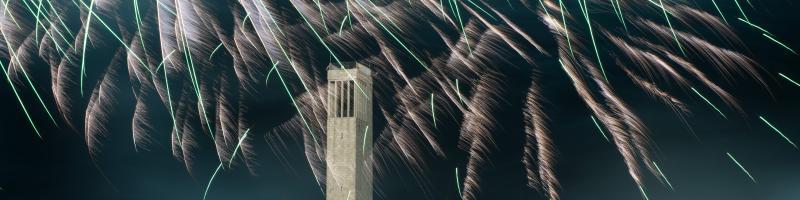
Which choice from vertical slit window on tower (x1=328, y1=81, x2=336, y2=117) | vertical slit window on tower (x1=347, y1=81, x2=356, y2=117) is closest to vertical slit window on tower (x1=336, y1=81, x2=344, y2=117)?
vertical slit window on tower (x1=328, y1=81, x2=336, y2=117)

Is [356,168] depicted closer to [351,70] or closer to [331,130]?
[331,130]

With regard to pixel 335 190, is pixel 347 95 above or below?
above

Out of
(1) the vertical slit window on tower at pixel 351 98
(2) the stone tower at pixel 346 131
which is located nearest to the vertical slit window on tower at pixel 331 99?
(2) the stone tower at pixel 346 131

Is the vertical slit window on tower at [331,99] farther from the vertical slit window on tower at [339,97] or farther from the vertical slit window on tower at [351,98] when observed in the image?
the vertical slit window on tower at [351,98]

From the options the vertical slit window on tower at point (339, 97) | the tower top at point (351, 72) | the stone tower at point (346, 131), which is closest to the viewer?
the tower top at point (351, 72)

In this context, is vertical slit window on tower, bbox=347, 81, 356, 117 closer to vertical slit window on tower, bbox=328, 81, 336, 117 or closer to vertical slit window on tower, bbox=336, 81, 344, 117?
vertical slit window on tower, bbox=336, 81, 344, 117

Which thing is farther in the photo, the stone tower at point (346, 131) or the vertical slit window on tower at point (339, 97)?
the vertical slit window on tower at point (339, 97)

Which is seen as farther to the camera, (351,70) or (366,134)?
(366,134)

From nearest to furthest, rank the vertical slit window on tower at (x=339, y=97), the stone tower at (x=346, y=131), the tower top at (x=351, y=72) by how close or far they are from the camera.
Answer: the tower top at (x=351, y=72) < the stone tower at (x=346, y=131) < the vertical slit window on tower at (x=339, y=97)

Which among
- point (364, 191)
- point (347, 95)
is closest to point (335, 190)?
point (364, 191)
